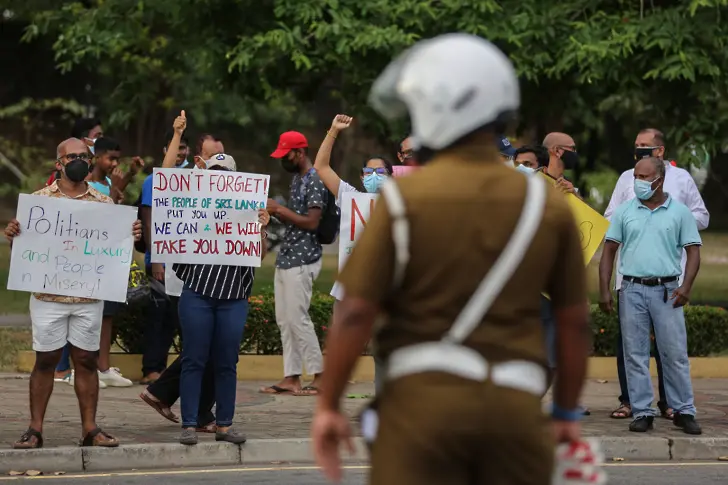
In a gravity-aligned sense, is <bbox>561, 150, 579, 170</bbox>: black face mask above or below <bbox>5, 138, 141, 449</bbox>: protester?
above

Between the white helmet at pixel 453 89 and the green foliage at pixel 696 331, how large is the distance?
1035cm

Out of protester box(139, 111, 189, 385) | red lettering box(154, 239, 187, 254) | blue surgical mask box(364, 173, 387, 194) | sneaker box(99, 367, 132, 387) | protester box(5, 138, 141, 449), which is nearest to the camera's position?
protester box(5, 138, 141, 449)

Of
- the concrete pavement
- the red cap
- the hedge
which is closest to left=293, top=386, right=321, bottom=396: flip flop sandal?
the concrete pavement

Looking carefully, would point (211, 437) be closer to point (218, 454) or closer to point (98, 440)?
point (218, 454)

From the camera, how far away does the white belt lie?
379 cm

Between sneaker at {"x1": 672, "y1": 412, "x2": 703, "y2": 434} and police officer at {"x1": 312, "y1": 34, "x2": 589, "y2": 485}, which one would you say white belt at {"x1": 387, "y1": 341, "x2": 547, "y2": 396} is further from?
sneaker at {"x1": 672, "y1": 412, "x2": 703, "y2": 434}

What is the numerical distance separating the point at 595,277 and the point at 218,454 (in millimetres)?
19624

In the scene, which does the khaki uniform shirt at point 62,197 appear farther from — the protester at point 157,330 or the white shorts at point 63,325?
the protester at point 157,330

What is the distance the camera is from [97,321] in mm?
9273

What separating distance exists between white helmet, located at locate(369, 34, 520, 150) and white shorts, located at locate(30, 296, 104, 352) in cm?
550

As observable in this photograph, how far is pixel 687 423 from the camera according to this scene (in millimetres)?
10477

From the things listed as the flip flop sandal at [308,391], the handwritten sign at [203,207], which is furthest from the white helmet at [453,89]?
the flip flop sandal at [308,391]

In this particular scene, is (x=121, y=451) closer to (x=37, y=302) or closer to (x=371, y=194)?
(x=37, y=302)

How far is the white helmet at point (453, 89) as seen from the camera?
388cm
